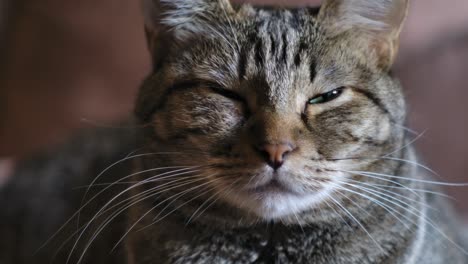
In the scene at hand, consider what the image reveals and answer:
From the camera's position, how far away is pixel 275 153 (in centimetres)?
101

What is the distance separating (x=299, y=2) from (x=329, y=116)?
103cm

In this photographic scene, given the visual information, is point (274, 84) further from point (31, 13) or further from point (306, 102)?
point (31, 13)

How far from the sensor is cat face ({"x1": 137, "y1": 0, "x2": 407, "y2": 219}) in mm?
1050

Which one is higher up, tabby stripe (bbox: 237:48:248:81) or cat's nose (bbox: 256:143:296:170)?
tabby stripe (bbox: 237:48:248:81)

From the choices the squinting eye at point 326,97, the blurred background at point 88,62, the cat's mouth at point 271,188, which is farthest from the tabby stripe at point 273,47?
the blurred background at point 88,62

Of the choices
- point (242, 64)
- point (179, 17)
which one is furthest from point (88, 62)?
point (242, 64)

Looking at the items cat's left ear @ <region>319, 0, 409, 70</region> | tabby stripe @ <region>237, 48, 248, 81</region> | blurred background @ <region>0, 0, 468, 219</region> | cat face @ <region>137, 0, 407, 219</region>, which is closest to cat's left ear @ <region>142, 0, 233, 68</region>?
cat face @ <region>137, 0, 407, 219</region>

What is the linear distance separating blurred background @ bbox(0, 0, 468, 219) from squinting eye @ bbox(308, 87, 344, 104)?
0.89 m

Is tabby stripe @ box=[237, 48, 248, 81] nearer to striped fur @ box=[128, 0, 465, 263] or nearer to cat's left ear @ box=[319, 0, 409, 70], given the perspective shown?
striped fur @ box=[128, 0, 465, 263]

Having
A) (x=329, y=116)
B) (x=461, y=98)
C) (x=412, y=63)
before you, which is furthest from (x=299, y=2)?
(x=329, y=116)

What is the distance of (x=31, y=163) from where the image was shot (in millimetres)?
1840

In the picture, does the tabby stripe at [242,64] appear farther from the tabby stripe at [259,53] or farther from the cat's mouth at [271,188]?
the cat's mouth at [271,188]

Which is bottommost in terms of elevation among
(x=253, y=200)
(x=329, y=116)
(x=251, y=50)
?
(x=253, y=200)

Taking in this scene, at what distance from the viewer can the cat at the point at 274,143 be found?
3.50 feet
